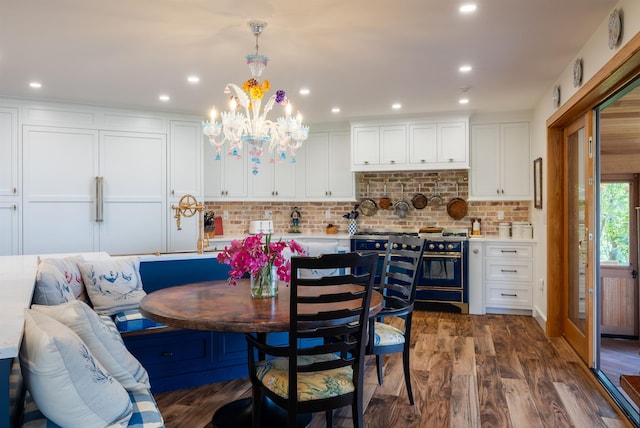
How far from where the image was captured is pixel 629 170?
408 centimetres

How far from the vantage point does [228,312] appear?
2.17 meters

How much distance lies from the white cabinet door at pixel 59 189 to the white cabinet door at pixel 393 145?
3421 millimetres

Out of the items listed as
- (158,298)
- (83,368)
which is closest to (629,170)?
(158,298)

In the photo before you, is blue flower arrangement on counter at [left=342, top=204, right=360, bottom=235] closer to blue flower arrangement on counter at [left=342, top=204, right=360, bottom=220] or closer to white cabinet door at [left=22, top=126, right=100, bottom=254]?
blue flower arrangement on counter at [left=342, top=204, right=360, bottom=220]

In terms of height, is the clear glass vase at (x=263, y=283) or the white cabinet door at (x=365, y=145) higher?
the white cabinet door at (x=365, y=145)

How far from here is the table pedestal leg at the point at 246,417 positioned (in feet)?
8.38

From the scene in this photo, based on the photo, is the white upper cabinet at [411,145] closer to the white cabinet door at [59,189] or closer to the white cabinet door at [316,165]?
the white cabinet door at [316,165]

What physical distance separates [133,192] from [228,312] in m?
3.60

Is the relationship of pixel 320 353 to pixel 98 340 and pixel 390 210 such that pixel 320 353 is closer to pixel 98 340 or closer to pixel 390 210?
pixel 98 340

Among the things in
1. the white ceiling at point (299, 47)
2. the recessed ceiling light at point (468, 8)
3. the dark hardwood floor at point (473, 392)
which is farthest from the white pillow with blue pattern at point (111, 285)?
the recessed ceiling light at point (468, 8)

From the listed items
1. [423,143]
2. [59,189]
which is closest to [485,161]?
[423,143]

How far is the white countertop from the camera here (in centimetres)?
117

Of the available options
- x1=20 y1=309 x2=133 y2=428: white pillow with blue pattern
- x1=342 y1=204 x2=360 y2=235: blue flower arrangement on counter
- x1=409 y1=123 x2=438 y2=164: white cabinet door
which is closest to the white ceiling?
x1=409 y1=123 x2=438 y2=164: white cabinet door

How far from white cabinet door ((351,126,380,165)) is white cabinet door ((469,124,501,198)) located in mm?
1196
